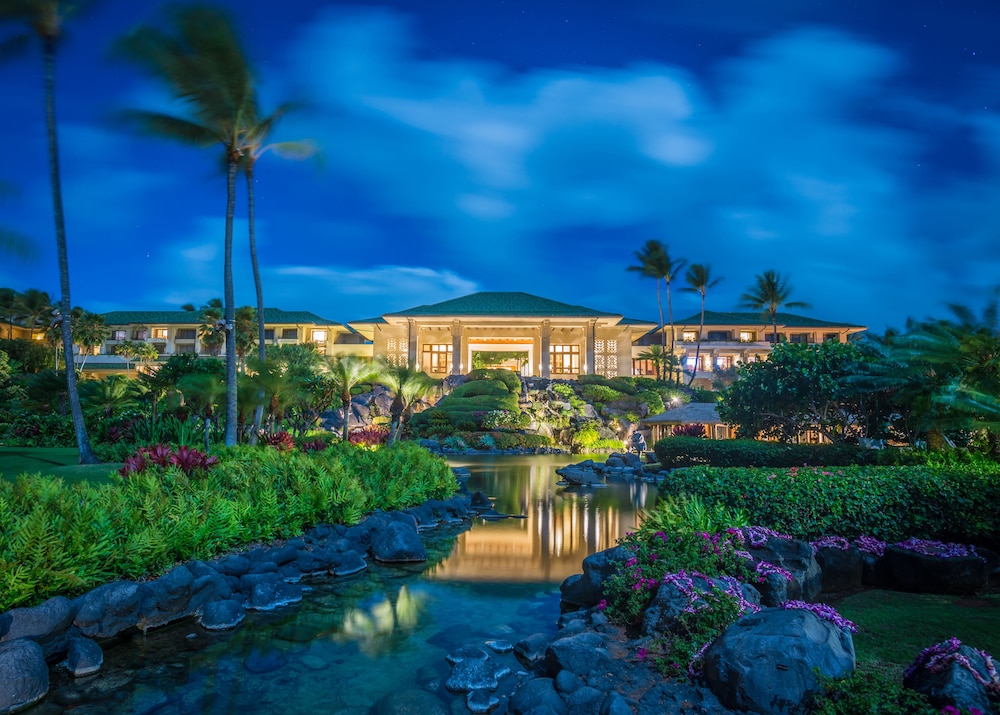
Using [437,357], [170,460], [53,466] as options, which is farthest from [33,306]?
[170,460]

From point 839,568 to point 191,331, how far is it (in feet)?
219

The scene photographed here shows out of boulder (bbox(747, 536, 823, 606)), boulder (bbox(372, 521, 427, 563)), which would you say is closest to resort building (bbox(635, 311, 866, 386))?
boulder (bbox(372, 521, 427, 563))

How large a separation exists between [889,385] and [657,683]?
13034 millimetres

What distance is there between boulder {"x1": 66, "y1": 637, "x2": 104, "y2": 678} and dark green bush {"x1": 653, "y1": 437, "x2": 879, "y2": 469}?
13923mm

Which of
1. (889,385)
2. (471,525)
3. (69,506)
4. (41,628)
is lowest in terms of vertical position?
(471,525)

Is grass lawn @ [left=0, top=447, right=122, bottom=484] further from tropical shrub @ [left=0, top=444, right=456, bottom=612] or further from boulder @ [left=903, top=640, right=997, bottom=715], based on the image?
boulder @ [left=903, top=640, right=997, bottom=715]

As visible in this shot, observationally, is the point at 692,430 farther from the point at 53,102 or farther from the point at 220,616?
the point at 53,102

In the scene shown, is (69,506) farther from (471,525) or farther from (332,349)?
(332,349)

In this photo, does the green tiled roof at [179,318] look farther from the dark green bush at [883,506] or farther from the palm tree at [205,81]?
the dark green bush at [883,506]

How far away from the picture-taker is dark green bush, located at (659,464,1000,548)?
30.3 feet

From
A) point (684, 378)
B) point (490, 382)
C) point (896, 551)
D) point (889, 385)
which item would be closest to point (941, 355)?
point (889, 385)

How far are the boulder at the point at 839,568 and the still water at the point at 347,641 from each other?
371 centimetres

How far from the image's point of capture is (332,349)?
2483 inches

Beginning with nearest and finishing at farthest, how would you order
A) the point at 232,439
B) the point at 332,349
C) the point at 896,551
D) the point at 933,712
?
the point at 933,712
the point at 896,551
the point at 232,439
the point at 332,349
